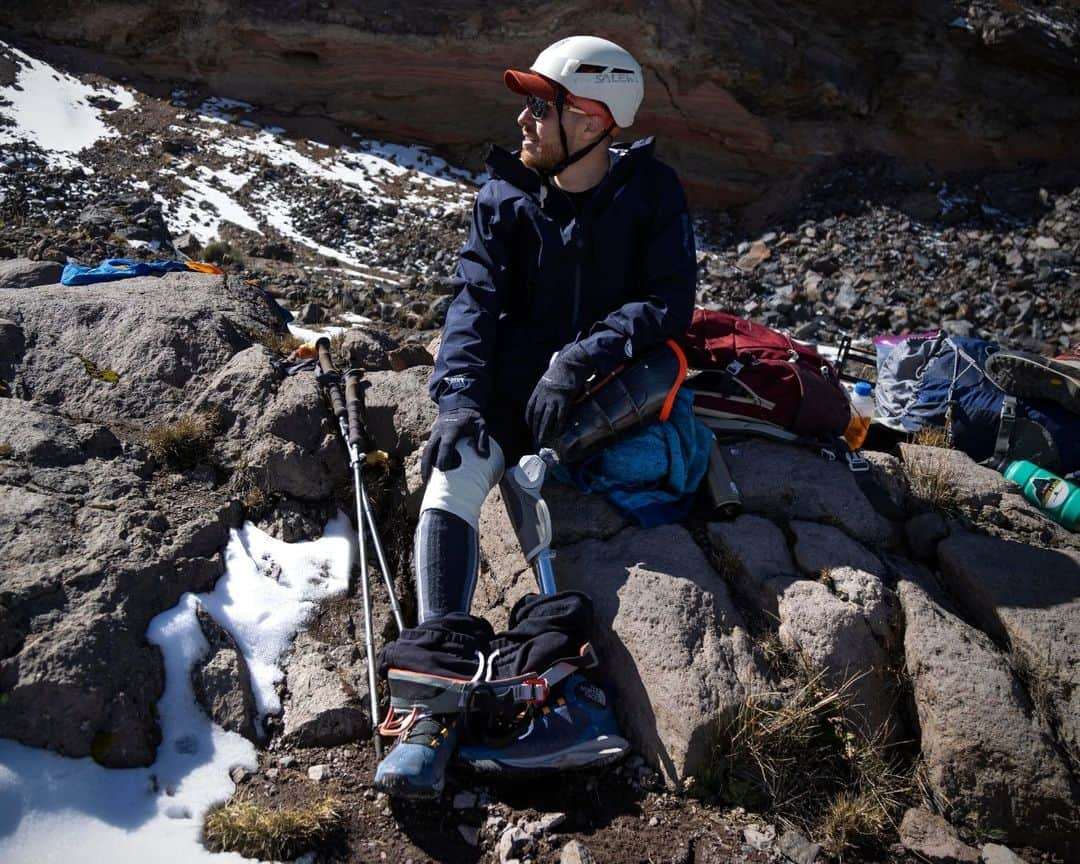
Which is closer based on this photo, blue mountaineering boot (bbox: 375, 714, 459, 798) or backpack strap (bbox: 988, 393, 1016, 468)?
blue mountaineering boot (bbox: 375, 714, 459, 798)

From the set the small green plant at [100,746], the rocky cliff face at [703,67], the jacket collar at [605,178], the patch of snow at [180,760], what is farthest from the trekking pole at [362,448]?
the rocky cliff face at [703,67]

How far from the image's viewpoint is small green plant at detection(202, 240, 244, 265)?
32.4ft

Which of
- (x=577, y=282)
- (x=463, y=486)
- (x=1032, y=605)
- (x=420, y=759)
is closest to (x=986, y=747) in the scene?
(x=1032, y=605)

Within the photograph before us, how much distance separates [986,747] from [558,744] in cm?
159

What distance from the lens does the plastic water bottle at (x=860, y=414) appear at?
5102 millimetres

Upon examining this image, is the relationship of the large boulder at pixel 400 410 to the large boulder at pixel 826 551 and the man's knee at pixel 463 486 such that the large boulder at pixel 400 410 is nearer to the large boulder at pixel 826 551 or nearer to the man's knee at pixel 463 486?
the man's knee at pixel 463 486

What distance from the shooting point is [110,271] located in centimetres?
584

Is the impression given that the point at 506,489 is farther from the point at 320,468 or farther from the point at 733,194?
Answer: the point at 733,194

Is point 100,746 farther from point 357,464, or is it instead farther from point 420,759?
point 357,464

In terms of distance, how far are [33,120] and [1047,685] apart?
1470 cm

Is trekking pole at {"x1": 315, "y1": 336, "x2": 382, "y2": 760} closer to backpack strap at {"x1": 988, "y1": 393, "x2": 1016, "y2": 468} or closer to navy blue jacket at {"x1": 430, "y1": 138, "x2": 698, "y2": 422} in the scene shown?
navy blue jacket at {"x1": 430, "y1": 138, "x2": 698, "y2": 422}

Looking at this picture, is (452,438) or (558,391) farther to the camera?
(558,391)

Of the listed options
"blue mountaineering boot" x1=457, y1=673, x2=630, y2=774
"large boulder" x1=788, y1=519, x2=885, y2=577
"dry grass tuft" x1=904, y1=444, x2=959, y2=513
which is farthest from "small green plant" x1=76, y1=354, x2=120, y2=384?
"dry grass tuft" x1=904, y1=444, x2=959, y2=513

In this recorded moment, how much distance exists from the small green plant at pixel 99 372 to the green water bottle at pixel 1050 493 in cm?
496
